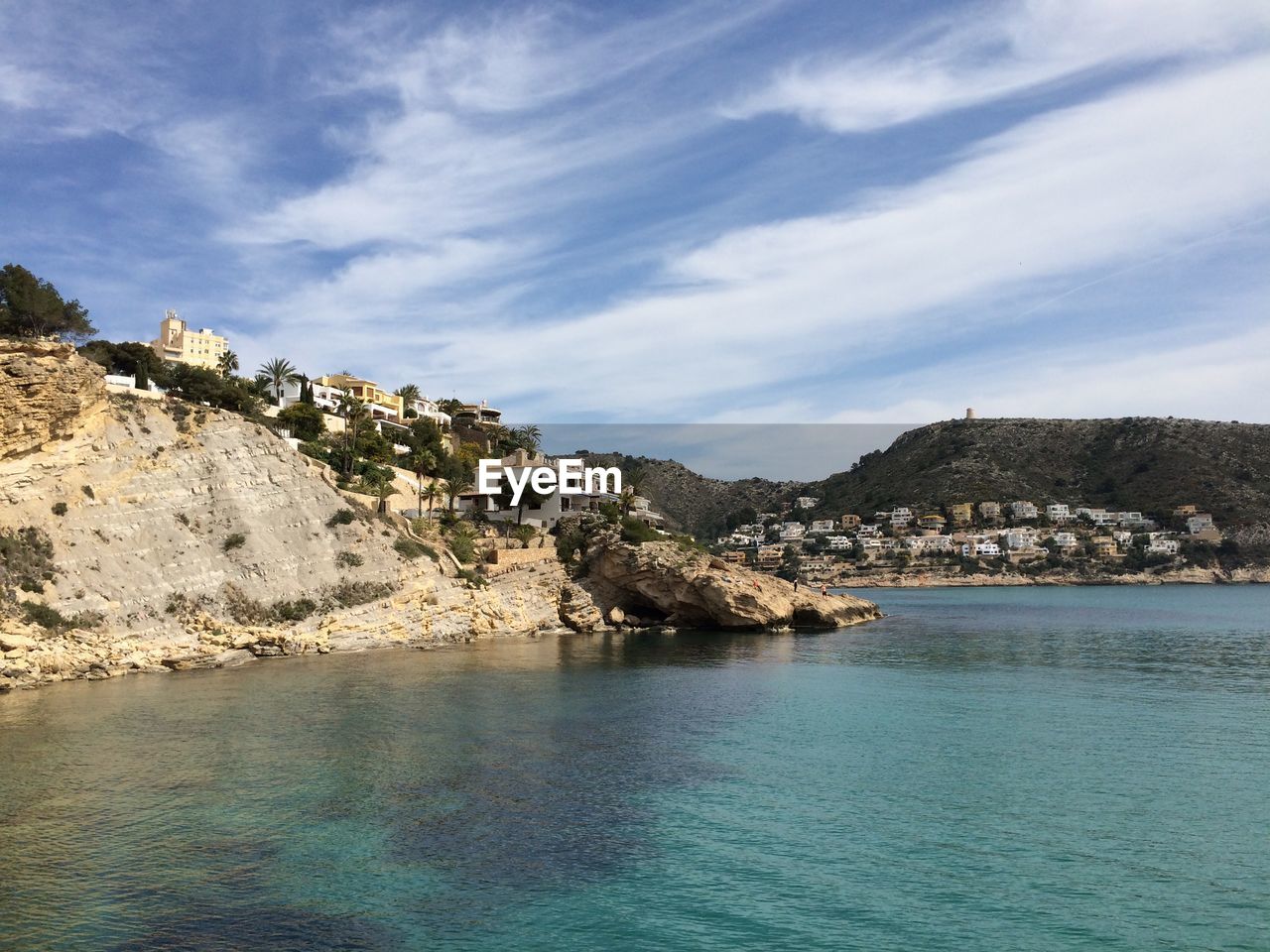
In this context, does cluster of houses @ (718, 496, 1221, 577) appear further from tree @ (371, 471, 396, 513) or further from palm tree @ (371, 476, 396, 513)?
palm tree @ (371, 476, 396, 513)

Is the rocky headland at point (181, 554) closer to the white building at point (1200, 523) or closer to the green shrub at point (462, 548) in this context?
the green shrub at point (462, 548)

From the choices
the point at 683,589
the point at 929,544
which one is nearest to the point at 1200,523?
the point at 929,544

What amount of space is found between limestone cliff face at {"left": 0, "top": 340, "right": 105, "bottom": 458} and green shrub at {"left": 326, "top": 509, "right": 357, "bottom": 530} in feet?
40.7

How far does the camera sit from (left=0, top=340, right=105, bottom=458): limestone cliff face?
3494 cm

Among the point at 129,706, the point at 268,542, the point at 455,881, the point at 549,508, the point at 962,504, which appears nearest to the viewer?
the point at 455,881

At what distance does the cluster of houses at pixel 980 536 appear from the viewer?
116250mm

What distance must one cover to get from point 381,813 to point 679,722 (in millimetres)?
11656

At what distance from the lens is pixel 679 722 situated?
2753cm

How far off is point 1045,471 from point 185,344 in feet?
382

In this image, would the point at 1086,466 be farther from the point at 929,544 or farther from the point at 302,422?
the point at 302,422

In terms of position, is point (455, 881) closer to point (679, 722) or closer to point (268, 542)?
point (679, 722)

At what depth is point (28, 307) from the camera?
148 ft

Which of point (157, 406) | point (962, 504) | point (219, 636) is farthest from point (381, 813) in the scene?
point (962, 504)

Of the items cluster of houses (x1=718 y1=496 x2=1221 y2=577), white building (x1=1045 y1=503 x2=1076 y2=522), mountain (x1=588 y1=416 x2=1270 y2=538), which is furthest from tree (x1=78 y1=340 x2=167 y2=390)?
white building (x1=1045 y1=503 x2=1076 y2=522)
